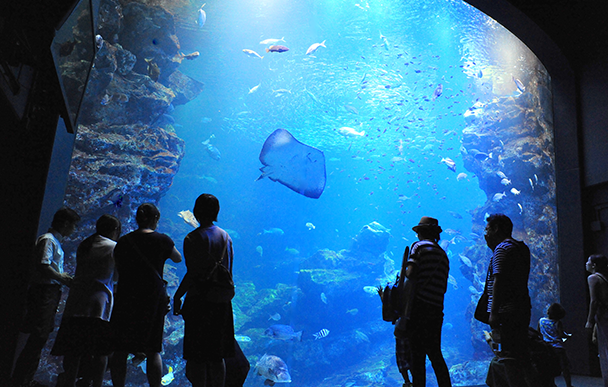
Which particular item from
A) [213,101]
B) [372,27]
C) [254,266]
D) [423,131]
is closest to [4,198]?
[372,27]

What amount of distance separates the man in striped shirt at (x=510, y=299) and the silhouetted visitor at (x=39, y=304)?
3.14 meters

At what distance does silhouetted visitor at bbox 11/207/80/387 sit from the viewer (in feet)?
7.64

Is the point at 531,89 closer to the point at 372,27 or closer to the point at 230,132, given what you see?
the point at 372,27

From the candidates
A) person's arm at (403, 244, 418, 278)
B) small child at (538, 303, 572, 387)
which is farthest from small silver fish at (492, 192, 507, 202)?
person's arm at (403, 244, 418, 278)

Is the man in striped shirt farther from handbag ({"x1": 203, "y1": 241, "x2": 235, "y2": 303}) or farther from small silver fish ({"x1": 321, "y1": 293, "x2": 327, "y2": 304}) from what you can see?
small silver fish ({"x1": 321, "y1": 293, "x2": 327, "y2": 304})

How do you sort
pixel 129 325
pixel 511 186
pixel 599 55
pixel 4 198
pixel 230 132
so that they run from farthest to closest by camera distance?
pixel 230 132 < pixel 511 186 < pixel 599 55 < pixel 4 198 < pixel 129 325

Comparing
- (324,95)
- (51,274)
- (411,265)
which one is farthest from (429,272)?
(324,95)

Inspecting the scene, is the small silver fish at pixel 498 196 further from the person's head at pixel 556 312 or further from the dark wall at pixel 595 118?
the person's head at pixel 556 312

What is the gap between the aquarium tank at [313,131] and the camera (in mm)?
7297

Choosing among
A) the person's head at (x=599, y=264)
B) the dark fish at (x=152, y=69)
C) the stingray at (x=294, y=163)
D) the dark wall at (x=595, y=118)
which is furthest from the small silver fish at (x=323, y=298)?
the person's head at (x=599, y=264)

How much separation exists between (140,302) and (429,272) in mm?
2022

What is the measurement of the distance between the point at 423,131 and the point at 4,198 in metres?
39.4

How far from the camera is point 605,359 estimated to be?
2.93 m

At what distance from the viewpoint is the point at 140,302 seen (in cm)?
205
